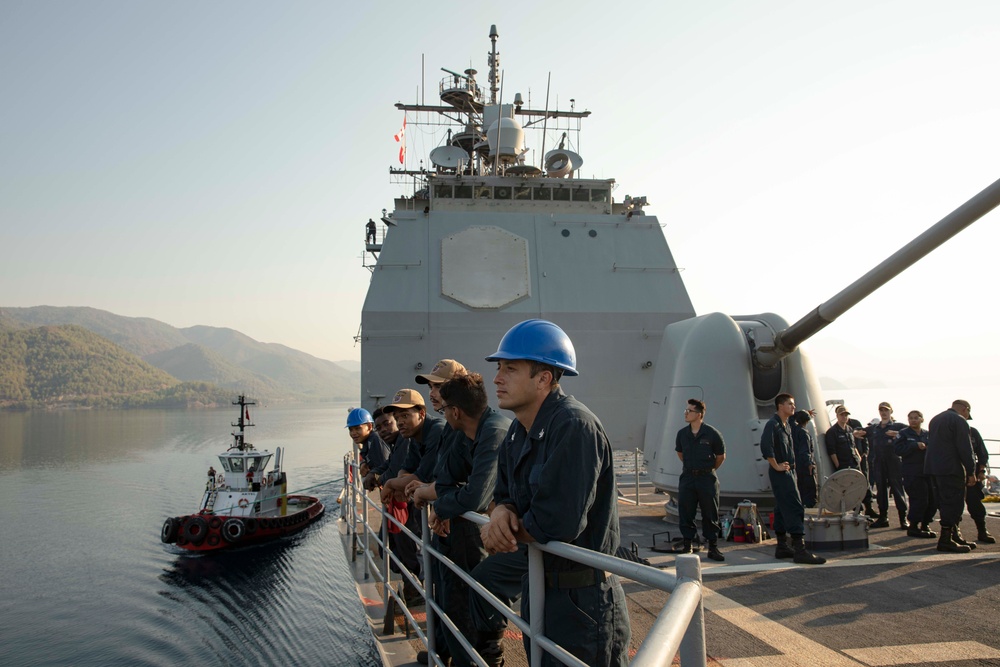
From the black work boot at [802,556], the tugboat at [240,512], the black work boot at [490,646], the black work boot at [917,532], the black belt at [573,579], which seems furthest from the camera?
the tugboat at [240,512]

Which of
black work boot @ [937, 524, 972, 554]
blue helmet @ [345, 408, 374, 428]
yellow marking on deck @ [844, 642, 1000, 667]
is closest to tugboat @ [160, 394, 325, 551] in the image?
blue helmet @ [345, 408, 374, 428]

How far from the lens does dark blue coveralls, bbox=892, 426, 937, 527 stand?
6.58 meters

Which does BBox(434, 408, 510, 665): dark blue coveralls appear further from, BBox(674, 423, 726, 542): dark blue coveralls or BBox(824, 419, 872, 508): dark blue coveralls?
BBox(824, 419, 872, 508): dark blue coveralls

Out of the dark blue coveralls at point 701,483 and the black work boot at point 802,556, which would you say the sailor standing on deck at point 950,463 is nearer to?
the black work boot at point 802,556

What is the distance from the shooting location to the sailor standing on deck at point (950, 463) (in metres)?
5.83

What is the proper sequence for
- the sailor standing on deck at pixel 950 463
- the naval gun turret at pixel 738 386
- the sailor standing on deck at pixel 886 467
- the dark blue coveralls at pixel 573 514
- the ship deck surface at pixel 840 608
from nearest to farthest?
the dark blue coveralls at pixel 573 514
the ship deck surface at pixel 840 608
the sailor standing on deck at pixel 950 463
the naval gun turret at pixel 738 386
the sailor standing on deck at pixel 886 467

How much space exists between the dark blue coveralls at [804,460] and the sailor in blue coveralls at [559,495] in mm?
4692

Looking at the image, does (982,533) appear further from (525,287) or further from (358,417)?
(525,287)

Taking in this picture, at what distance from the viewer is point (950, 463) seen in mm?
5973

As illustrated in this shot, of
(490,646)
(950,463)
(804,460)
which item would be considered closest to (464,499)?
(490,646)

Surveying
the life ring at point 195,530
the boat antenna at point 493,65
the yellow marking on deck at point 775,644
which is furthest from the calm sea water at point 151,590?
the boat antenna at point 493,65

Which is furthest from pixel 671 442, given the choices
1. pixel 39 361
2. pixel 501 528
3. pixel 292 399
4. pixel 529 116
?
pixel 292 399

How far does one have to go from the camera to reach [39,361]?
134 meters

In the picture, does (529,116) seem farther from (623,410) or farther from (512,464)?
(512,464)
